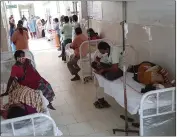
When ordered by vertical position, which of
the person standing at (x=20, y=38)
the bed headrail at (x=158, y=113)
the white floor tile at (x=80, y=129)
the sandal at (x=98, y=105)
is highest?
the person standing at (x=20, y=38)

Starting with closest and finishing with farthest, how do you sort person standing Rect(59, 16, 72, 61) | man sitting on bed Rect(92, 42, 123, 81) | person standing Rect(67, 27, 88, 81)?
man sitting on bed Rect(92, 42, 123, 81), person standing Rect(67, 27, 88, 81), person standing Rect(59, 16, 72, 61)

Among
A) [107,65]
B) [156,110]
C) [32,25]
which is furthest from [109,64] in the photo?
[32,25]

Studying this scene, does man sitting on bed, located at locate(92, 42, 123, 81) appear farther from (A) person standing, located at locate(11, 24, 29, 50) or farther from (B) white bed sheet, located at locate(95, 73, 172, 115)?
(A) person standing, located at locate(11, 24, 29, 50)

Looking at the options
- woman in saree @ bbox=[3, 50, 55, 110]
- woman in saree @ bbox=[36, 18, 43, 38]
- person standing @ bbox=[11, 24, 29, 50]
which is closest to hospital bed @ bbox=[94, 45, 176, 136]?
woman in saree @ bbox=[3, 50, 55, 110]

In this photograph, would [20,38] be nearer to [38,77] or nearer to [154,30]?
[38,77]

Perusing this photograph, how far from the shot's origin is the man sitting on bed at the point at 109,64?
3.27 m

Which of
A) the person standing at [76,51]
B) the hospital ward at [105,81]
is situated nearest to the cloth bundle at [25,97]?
the hospital ward at [105,81]

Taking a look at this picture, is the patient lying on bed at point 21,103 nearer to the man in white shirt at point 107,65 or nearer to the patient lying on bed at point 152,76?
the man in white shirt at point 107,65

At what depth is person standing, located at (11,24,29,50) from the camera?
4.84 metres

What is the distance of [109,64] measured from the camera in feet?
11.6

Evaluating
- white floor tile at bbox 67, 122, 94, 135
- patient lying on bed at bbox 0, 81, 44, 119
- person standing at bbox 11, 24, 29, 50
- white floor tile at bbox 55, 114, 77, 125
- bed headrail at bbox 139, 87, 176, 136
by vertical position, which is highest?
person standing at bbox 11, 24, 29, 50

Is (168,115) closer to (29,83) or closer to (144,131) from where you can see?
(144,131)

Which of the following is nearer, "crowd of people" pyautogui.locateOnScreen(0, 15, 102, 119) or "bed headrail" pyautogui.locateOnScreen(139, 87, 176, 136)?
"crowd of people" pyautogui.locateOnScreen(0, 15, 102, 119)

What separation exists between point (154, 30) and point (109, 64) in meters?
0.80
